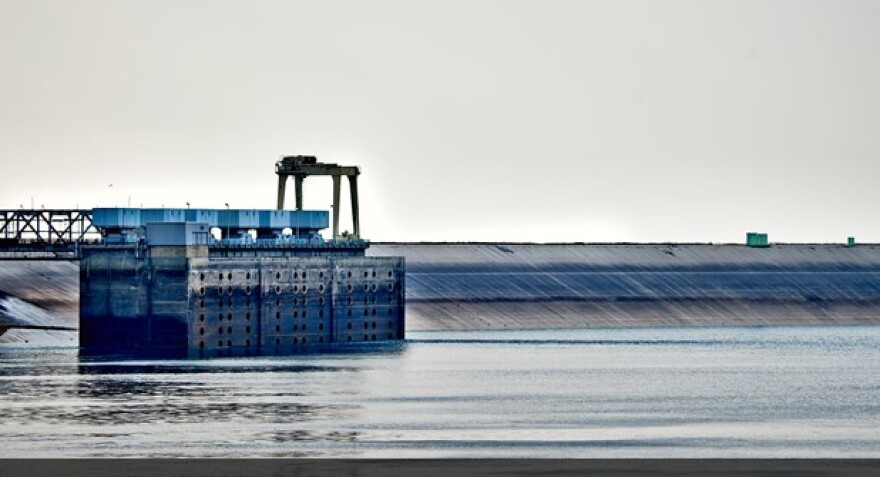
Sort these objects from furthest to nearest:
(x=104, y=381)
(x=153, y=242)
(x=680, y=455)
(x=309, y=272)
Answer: (x=309, y=272) → (x=153, y=242) → (x=104, y=381) → (x=680, y=455)

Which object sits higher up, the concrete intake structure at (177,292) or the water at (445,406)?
the concrete intake structure at (177,292)

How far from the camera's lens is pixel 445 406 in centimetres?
11094

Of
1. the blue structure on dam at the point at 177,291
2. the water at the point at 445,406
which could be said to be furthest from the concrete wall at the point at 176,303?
the water at the point at 445,406

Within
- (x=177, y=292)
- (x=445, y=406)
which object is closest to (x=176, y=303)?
(x=177, y=292)

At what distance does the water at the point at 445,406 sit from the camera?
287 ft

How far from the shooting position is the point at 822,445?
290 feet

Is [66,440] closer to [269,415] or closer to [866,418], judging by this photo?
[269,415]

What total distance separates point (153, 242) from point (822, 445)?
10441cm

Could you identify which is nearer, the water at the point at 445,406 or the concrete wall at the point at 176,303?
the water at the point at 445,406

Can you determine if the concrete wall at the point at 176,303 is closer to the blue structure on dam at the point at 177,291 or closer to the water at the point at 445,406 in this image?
the blue structure on dam at the point at 177,291

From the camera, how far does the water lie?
87.6 m

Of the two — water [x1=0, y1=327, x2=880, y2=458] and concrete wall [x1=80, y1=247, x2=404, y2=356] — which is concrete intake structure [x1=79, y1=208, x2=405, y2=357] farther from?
water [x1=0, y1=327, x2=880, y2=458]

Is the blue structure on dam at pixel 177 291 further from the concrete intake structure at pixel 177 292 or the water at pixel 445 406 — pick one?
the water at pixel 445 406
